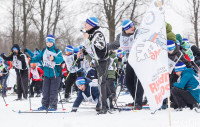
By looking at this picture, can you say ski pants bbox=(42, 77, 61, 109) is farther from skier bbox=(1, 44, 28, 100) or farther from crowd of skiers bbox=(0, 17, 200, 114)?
skier bbox=(1, 44, 28, 100)

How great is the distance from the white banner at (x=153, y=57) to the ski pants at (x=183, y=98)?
1.61 m

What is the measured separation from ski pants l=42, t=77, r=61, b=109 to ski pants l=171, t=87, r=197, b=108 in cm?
277

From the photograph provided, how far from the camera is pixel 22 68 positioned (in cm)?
884

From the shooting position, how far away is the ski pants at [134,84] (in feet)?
16.4

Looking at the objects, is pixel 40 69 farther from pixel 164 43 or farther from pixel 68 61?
pixel 164 43

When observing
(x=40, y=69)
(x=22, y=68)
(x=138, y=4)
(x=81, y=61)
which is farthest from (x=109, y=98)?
(x=138, y=4)

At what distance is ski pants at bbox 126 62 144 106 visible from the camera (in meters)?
5.01

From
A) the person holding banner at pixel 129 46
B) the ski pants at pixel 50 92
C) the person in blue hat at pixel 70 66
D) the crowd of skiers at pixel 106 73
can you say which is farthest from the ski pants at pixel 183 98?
the person in blue hat at pixel 70 66

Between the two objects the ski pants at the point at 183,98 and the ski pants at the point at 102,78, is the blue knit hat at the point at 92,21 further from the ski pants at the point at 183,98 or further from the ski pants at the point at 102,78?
the ski pants at the point at 183,98

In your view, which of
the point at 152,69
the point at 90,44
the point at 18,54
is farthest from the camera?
the point at 18,54

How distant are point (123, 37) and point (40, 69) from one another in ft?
23.3

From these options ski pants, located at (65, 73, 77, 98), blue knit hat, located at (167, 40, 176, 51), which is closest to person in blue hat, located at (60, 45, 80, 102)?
ski pants, located at (65, 73, 77, 98)

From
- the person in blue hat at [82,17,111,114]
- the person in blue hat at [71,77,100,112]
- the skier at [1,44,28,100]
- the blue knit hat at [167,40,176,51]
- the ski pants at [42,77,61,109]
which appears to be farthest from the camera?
the skier at [1,44,28,100]

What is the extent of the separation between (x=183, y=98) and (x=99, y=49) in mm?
2084
